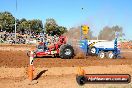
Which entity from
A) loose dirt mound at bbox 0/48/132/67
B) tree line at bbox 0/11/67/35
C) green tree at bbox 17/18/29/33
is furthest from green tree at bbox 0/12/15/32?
loose dirt mound at bbox 0/48/132/67

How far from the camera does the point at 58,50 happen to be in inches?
869

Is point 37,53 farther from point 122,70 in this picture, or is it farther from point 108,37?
point 108,37

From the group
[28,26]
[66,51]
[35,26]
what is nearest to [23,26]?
[28,26]

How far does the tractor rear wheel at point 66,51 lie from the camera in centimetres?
2145

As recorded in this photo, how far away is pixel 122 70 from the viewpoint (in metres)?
17.1

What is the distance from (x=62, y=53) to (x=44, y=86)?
9.30 meters

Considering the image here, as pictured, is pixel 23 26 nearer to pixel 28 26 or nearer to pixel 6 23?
pixel 28 26

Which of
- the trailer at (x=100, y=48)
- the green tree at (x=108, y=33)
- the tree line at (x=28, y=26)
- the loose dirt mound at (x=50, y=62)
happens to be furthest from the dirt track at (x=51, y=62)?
the tree line at (x=28, y=26)

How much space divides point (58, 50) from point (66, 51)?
78cm

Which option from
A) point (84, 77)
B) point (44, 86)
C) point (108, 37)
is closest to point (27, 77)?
point (44, 86)

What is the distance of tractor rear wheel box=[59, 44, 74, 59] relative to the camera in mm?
21455

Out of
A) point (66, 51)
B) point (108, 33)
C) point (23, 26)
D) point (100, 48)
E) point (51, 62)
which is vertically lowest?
point (51, 62)

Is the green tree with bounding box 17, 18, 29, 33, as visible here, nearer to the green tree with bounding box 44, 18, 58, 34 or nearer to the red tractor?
the green tree with bounding box 44, 18, 58, 34

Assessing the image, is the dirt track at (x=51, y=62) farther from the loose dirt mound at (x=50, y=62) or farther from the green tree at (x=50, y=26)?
the green tree at (x=50, y=26)
